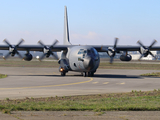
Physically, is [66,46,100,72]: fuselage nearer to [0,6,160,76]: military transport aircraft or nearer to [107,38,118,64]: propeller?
[0,6,160,76]: military transport aircraft

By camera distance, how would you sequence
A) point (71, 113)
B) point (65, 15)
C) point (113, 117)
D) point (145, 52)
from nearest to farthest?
1. point (113, 117)
2. point (71, 113)
3. point (145, 52)
4. point (65, 15)

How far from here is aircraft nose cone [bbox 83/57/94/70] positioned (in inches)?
1190

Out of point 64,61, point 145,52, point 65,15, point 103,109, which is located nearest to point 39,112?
point 103,109

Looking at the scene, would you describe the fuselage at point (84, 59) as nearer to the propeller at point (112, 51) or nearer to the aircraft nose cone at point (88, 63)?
the aircraft nose cone at point (88, 63)

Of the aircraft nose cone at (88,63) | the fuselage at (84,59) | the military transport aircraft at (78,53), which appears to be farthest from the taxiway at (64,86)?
the military transport aircraft at (78,53)

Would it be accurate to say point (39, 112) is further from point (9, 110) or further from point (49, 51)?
point (49, 51)

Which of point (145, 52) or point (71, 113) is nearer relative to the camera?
point (71, 113)

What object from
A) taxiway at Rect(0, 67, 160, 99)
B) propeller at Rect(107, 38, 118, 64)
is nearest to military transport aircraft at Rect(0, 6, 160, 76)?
propeller at Rect(107, 38, 118, 64)

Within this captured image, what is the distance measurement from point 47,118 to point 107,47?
28319 millimetres

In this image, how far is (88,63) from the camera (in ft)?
99.1

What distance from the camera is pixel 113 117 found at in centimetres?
976

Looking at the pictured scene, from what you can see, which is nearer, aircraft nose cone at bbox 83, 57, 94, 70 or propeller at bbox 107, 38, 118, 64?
aircraft nose cone at bbox 83, 57, 94, 70

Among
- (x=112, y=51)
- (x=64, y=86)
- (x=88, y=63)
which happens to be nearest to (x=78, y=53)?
(x=88, y=63)

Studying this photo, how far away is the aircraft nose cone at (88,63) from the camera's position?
30214 millimetres
